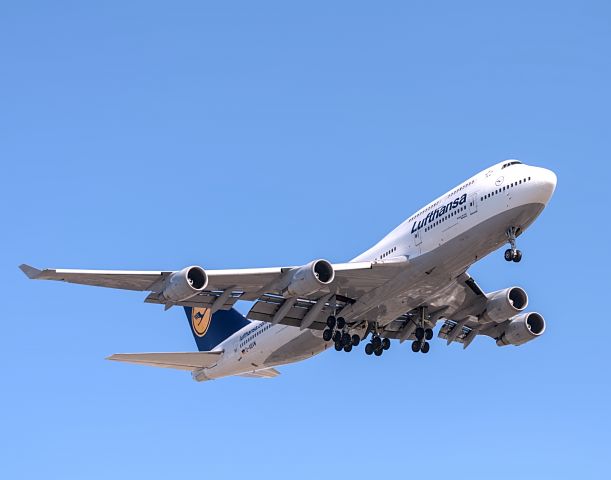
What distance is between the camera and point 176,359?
164ft

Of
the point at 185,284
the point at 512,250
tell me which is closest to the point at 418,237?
the point at 512,250

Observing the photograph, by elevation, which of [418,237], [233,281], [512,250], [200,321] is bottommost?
[512,250]

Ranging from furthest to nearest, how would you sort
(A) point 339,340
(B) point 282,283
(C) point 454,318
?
(C) point 454,318, (A) point 339,340, (B) point 282,283

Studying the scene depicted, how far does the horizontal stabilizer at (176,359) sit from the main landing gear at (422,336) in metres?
9.55

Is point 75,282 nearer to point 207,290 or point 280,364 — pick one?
point 207,290

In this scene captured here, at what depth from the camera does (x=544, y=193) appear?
39.6 meters

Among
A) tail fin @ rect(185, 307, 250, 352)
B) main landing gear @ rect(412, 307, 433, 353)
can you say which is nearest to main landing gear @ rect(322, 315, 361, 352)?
main landing gear @ rect(412, 307, 433, 353)

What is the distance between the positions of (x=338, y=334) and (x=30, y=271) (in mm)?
13601

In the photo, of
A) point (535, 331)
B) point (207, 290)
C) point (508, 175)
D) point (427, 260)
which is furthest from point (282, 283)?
point (535, 331)

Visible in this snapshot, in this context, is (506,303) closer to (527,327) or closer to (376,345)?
(527,327)

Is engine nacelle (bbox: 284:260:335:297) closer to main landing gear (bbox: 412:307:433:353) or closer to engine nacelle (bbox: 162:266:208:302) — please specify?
engine nacelle (bbox: 162:266:208:302)

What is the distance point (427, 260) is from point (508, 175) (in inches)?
177

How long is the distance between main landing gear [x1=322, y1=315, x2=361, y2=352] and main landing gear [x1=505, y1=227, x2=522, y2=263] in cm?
851

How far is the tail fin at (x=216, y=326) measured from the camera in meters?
53.1
